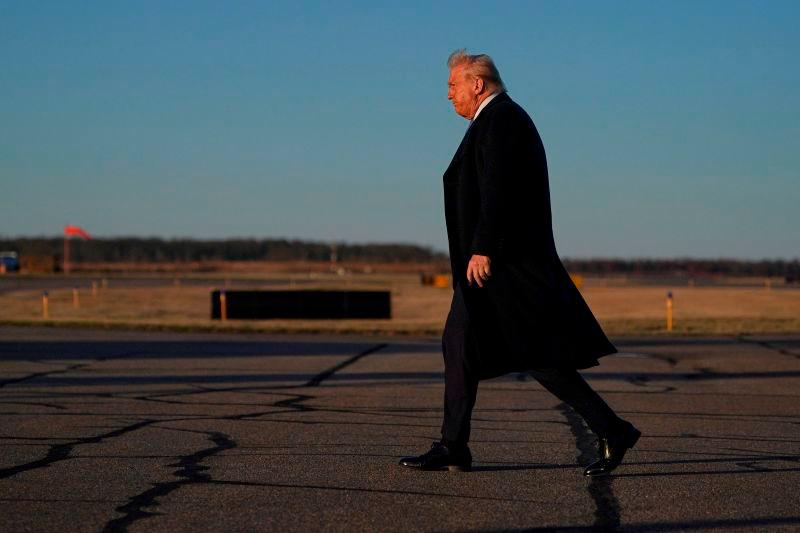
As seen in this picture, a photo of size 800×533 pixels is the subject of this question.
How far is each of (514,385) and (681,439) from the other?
4697mm

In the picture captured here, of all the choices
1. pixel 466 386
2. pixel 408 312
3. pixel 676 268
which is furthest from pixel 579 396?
pixel 676 268

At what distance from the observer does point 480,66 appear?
21.5 feet

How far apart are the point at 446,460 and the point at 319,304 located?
24.4 meters

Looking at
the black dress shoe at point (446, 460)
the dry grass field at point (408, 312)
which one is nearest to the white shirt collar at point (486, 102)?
the black dress shoe at point (446, 460)

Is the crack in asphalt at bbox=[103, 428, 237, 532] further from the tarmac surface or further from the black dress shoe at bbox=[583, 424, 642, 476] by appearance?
the black dress shoe at bbox=[583, 424, 642, 476]

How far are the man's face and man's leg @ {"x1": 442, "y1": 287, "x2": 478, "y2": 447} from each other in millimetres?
954

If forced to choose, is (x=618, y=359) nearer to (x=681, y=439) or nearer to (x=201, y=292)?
(x=681, y=439)

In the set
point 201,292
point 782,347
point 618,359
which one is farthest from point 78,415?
point 201,292

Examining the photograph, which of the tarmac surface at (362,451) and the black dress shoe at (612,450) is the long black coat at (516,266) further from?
the tarmac surface at (362,451)

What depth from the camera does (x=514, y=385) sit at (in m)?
12.9

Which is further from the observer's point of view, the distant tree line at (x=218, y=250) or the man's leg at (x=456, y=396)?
the distant tree line at (x=218, y=250)

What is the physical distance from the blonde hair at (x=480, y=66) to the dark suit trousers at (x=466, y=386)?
109 centimetres

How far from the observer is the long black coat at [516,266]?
6.24m

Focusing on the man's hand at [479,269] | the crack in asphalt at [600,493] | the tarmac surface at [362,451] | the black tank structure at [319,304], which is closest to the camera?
the crack in asphalt at [600,493]
